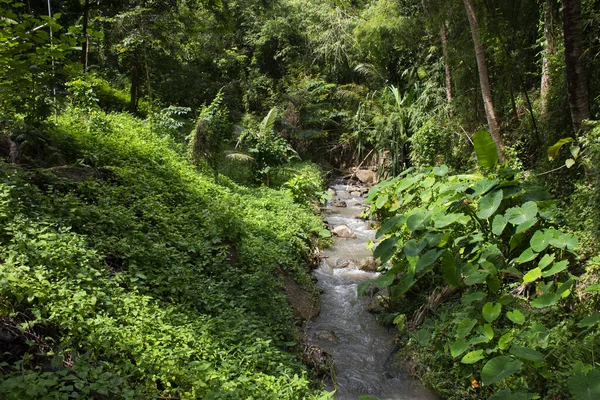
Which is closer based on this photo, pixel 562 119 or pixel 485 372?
pixel 485 372

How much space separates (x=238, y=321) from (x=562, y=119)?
5154 millimetres

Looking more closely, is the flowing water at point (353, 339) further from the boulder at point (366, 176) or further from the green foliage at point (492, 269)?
the boulder at point (366, 176)

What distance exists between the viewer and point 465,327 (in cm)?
358

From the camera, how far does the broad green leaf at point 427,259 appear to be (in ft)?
11.7

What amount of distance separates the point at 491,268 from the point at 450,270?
0.34 metres

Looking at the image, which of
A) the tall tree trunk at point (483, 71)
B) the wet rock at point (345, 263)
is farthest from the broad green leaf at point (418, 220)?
the wet rock at point (345, 263)

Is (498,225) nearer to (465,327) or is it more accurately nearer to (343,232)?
(465,327)

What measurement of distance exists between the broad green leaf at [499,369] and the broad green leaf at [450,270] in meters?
0.74

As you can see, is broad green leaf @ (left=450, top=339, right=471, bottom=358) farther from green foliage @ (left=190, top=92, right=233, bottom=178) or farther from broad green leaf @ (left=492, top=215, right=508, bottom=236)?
green foliage @ (left=190, top=92, right=233, bottom=178)

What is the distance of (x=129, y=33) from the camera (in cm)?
1019

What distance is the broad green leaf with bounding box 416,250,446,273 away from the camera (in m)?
3.56

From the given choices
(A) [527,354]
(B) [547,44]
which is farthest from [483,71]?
(A) [527,354]

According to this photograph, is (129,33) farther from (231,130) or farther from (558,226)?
(558,226)

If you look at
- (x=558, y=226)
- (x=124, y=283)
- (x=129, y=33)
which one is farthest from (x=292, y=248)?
(x=129, y=33)
